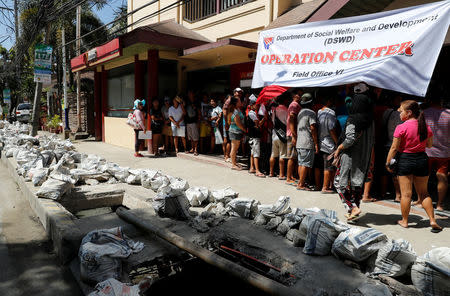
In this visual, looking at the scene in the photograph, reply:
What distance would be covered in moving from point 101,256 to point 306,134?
12.8 ft

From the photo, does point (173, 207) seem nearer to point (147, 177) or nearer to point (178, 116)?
point (147, 177)

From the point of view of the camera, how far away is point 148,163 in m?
8.70

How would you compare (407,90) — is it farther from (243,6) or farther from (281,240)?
(243,6)

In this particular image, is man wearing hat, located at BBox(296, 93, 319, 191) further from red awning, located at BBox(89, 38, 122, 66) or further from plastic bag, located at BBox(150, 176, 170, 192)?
red awning, located at BBox(89, 38, 122, 66)

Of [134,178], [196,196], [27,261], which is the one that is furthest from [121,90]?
[27,261]

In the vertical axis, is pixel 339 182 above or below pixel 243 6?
below

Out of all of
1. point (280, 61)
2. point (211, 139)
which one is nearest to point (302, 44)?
point (280, 61)

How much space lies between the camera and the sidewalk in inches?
151

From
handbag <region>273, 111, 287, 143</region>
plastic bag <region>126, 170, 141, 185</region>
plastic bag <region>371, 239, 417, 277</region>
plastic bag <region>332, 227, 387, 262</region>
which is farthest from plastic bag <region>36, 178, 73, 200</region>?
plastic bag <region>371, 239, 417, 277</region>

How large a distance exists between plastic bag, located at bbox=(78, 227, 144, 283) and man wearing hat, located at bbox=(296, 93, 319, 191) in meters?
3.49

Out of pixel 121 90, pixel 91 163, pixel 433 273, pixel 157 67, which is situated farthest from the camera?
pixel 121 90

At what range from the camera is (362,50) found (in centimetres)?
469

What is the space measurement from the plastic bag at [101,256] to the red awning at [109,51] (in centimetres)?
773

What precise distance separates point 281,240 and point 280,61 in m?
3.47
